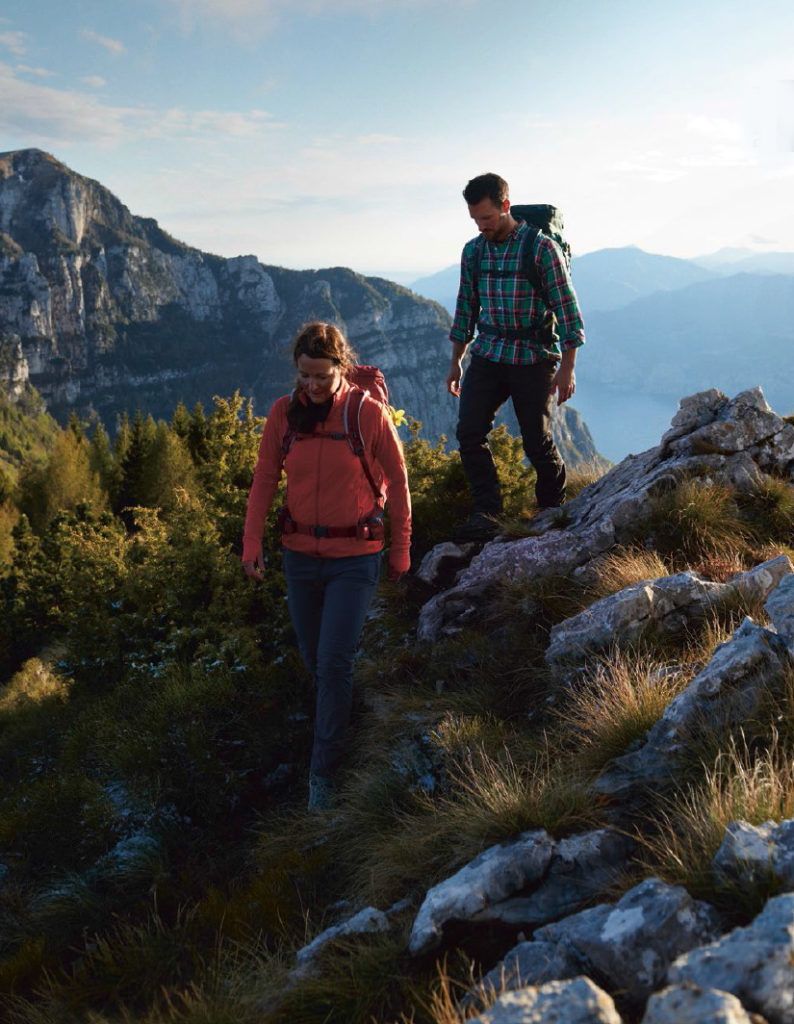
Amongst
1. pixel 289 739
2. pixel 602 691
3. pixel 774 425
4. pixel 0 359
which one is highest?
pixel 0 359

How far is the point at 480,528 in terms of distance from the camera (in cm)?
740

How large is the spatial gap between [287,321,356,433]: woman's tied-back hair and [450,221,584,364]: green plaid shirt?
2602 mm

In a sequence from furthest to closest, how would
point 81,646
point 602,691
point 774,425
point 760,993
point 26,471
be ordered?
1. point 26,471
2. point 81,646
3. point 774,425
4. point 602,691
5. point 760,993

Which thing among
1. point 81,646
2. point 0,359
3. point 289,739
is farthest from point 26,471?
point 0,359

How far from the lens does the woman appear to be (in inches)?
172

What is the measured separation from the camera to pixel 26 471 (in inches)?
2218

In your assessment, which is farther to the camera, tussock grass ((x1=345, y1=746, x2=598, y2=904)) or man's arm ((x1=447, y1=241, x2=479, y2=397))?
man's arm ((x1=447, y1=241, x2=479, y2=397))

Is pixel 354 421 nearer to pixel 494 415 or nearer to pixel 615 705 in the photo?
pixel 615 705

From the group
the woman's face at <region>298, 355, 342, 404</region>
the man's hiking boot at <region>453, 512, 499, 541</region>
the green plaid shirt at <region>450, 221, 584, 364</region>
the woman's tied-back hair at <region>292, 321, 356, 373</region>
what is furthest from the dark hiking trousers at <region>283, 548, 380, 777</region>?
the green plaid shirt at <region>450, 221, 584, 364</region>

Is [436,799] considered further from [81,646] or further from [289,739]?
[81,646]

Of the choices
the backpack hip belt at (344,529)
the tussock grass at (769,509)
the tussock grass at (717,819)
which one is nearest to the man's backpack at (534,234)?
the tussock grass at (769,509)

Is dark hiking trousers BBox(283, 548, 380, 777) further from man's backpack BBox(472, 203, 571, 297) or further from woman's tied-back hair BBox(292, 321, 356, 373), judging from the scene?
man's backpack BBox(472, 203, 571, 297)

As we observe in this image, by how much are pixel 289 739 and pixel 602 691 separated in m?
2.94

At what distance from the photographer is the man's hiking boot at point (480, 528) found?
7320 millimetres
